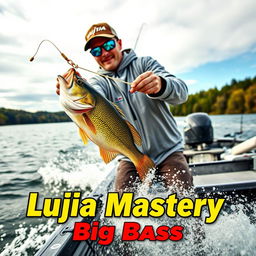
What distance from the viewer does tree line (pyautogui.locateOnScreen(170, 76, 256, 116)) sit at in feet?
236

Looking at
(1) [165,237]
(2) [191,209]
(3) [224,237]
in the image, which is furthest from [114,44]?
(3) [224,237]

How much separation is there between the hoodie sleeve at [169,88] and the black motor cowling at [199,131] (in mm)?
3921

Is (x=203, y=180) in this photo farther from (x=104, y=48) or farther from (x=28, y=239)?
(x=28, y=239)

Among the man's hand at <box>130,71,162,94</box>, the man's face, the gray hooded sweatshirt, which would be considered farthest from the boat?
the man's face

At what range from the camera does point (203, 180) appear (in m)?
4.50

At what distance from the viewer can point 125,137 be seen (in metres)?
2.00

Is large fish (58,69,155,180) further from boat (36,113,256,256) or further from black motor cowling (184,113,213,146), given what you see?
black motor cowling (184,113,213,146)

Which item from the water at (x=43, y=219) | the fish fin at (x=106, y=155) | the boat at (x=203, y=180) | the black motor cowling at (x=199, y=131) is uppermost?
the fish fin at (x=106, y=155)

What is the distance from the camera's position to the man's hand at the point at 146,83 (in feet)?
5.98

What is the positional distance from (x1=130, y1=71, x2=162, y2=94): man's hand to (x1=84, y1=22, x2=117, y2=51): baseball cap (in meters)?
1.13

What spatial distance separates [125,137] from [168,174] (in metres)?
0.98

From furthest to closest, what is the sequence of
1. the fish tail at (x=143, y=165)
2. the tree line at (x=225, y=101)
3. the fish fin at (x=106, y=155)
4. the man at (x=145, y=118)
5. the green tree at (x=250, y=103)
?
the tree line at (x=225, y=101)
the green tree at (x=250, y=103)
the man at (x=145, y=118)
the fish tail at (x=143, y=165)
the fish fin at (x=106, y=155)

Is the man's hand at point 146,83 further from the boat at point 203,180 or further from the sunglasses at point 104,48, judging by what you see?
the boat at point 203,180

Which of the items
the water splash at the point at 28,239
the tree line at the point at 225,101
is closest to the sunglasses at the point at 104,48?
the water splash at the point at 28,239
